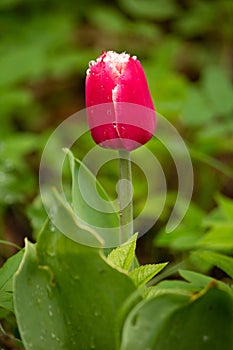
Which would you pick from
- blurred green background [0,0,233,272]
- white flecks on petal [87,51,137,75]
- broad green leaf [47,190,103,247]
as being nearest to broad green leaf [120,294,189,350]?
broad green leaf [47,190,103,247]

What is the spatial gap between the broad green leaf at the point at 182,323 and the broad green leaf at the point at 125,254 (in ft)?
0.56

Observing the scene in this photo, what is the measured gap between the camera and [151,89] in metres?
2.61

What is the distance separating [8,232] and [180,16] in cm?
174

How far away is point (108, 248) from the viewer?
1.18 metres

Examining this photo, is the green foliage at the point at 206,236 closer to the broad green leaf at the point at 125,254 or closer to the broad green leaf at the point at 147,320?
the broad green leaf at the point at 125,254

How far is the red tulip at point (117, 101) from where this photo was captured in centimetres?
105

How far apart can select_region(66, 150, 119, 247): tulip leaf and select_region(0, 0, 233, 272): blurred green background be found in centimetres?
36

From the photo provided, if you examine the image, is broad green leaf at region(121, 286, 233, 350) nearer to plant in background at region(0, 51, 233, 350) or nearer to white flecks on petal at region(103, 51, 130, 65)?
plant in background at region(0, 51, 233, 350)

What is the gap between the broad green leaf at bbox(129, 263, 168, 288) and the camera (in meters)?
1.05

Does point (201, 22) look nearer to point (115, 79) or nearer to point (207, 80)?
point (207, 80)

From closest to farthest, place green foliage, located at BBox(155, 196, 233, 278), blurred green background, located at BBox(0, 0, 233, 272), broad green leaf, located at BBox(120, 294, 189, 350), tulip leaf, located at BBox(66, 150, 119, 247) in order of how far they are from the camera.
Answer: broad green leaf, located at BBox(120, 294, 189, 350) < tulip leaf, located at BBox(66, 150, 119, 247) < green foliage, located at BBox(155, 196, 233, 278) < blurred green background, located at BBox(0, 0, 233, 272)

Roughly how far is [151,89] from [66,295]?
169 cm

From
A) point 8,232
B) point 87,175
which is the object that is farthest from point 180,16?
point 87,175

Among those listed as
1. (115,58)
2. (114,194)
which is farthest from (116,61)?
(114,194)
